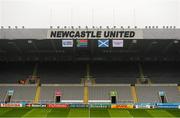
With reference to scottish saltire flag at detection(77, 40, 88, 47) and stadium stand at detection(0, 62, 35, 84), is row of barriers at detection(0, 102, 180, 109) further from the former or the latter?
stadium stand at detection(0, 62, 35, 84)

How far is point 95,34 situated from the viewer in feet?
118

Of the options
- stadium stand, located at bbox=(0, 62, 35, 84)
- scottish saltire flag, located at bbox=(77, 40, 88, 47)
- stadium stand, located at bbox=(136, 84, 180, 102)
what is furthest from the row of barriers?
stadium stand, located at bbox=(0, 62, 35, 84)

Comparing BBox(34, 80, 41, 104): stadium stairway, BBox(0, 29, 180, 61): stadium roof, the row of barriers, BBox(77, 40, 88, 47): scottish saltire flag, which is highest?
BBox(0, 29, 180, 61): stadium roof

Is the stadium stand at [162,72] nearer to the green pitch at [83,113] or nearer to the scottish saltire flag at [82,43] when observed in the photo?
the scottish saltire flag at [82,43]

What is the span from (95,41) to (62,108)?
8196 millimetres

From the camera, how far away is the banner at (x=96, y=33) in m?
35.7

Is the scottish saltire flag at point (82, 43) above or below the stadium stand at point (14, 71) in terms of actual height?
above

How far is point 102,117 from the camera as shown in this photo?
2775 centimetres

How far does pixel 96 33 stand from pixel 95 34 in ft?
0.51

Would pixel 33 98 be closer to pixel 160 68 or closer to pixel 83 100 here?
pixel 83 100

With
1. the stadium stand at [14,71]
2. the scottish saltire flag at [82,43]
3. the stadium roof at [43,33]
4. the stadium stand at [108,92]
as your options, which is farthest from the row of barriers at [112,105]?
the stadium stand at [14,71]

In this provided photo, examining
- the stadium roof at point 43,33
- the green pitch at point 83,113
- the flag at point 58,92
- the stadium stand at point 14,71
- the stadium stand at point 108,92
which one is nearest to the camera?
the green pitch at point 83,113

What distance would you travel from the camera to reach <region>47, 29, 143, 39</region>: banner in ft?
117

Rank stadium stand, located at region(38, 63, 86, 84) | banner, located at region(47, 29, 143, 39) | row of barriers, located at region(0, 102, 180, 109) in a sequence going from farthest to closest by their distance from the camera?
stadium stand, located at region(38, 63, 86, 84) < row of barriers, located at region(0, 102, 180, 109) < banner, located at region(47, 29, 143, 39)
